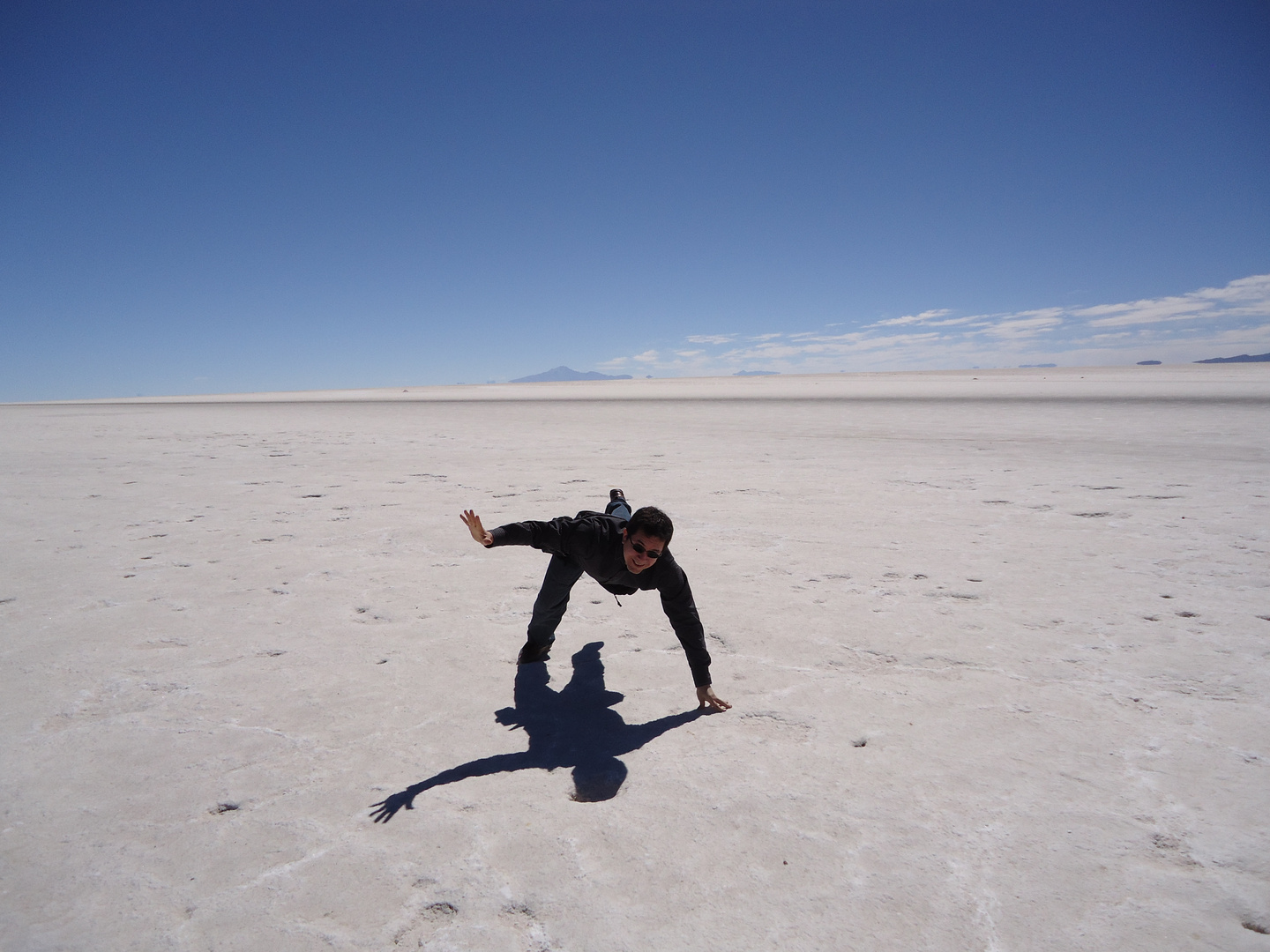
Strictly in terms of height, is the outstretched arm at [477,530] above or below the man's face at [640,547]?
above

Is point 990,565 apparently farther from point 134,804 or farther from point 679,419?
point 679,419

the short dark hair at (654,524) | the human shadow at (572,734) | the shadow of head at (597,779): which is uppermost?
the short dark hair at (654,524)

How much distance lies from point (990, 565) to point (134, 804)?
5.22 metres

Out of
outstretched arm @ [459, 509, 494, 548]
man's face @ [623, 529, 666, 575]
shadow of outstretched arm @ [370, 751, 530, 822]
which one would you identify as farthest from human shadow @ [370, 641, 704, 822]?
outstretched arm @ [459, 509, 494, 548]

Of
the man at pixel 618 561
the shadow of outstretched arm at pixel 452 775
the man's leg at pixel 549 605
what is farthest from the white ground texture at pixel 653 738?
the man at pixel 618 561

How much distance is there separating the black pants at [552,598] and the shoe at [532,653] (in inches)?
0.9

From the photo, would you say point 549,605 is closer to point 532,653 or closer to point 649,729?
point 532,653

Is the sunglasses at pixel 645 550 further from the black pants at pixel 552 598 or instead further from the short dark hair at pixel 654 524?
the black pants at pixel 552 598

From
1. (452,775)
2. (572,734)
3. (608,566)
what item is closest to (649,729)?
(572,734)

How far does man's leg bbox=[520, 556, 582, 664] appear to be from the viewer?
10.9 ft

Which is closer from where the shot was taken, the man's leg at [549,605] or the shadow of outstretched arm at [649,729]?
the shadow of outstretched arm at [649,729]

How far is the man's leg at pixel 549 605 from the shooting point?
332 cm

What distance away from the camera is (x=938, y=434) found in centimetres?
1362

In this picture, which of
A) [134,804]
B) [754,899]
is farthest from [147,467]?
[754,899]
